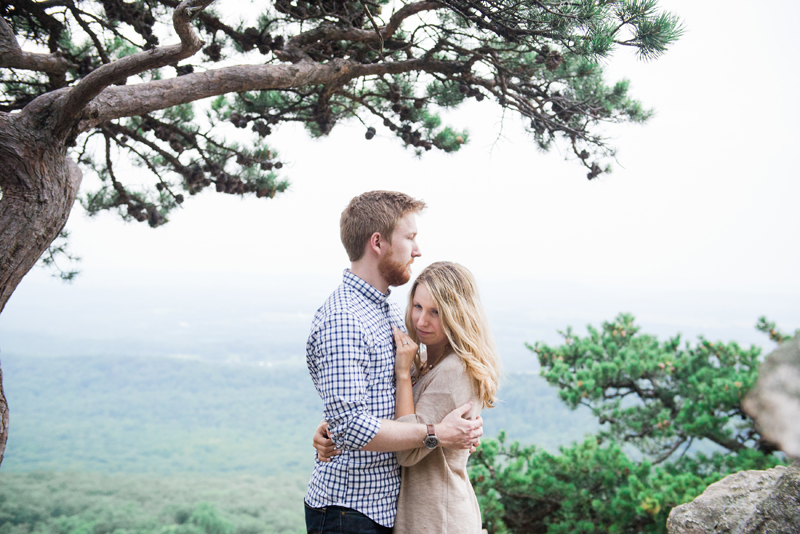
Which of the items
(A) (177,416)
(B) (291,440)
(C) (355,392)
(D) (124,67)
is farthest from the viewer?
(A) (177,416)

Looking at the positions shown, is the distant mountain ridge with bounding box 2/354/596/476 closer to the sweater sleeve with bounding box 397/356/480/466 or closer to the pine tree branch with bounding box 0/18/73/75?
the sweater sleeve with bounding box 397/356/480/466

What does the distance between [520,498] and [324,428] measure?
2509 mm

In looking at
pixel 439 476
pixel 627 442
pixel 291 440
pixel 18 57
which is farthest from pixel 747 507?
pixel 291 440

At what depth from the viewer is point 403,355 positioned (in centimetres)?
132

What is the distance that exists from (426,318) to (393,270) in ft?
0.49

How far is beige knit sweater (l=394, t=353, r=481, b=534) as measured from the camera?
1.23 m

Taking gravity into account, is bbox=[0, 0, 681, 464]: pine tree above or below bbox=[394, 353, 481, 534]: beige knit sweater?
above

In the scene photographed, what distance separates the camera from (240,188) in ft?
9.34

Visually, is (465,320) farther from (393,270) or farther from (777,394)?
(777,394)

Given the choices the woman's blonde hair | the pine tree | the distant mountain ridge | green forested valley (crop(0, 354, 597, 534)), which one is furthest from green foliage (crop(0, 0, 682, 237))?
the distant mountain ridge

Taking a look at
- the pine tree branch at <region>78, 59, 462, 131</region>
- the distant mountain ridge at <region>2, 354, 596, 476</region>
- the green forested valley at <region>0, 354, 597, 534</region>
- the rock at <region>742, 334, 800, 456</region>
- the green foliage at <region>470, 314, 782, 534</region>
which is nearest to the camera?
the pine tree branch at <region>78, 59, 462, 131</region>

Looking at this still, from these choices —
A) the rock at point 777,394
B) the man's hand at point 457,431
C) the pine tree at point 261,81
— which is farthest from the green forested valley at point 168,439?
the man's hand at point 457,431

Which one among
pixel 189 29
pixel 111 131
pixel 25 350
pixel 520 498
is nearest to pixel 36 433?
pixel 25 350

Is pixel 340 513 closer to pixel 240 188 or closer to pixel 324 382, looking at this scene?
pixel 324 382
